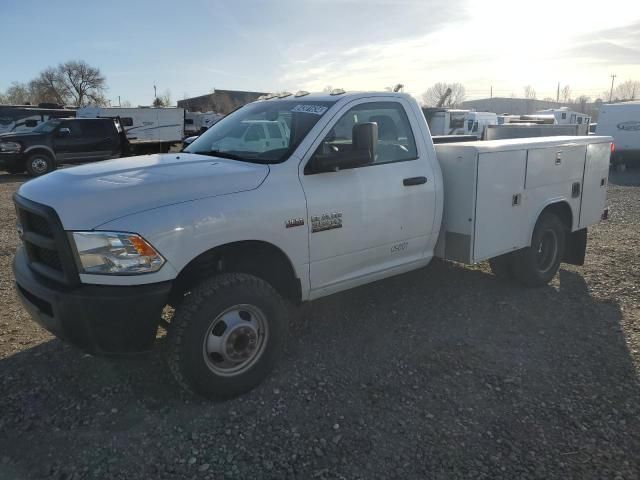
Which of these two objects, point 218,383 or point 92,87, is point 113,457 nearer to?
point 218,383

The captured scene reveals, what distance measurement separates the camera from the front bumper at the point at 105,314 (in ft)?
9.34

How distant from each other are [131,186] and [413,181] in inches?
88.8

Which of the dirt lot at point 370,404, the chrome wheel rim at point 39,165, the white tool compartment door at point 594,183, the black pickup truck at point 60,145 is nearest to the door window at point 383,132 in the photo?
the dirt lot at point 370,404

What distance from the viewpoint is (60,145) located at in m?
17.2

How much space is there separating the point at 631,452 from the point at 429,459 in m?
1.16

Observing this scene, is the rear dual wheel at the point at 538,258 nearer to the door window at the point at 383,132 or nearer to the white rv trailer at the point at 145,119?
the door window at the point at 383,132

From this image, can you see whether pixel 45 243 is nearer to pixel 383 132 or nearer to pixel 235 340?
pixel 235 340

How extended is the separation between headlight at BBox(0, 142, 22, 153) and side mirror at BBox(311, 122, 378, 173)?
53.4ft

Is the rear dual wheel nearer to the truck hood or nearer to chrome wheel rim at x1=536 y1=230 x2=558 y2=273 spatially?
chrome wheel rim at x1=536 y1=230 x2=558 y2=273

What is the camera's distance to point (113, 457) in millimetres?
2854

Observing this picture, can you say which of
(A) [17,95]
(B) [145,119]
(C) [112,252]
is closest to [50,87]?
(A) [17,95]

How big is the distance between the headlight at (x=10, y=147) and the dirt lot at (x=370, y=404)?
44.9 feet

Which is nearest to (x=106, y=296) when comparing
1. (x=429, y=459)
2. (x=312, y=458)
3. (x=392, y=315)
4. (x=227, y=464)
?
(x=227, y=464)

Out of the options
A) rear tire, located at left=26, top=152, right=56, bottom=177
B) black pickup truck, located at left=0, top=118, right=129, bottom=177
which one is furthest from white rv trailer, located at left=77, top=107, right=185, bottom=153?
rear tire, located at left=26, top=152, right=56, bottom=177
